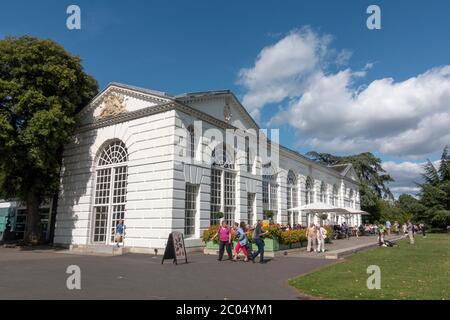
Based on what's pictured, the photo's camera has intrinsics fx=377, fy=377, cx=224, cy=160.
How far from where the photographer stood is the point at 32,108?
19.7 metres

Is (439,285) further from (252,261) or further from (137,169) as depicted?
(137,169)

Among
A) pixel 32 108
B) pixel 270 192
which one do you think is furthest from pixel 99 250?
pixel 270 192

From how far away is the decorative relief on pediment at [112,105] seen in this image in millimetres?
21391

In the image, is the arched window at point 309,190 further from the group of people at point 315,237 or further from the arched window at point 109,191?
the arched window at point 109,191

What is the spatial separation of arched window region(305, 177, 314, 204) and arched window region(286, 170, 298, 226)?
8.34 ft

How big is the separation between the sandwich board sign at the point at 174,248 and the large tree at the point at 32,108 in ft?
31.7

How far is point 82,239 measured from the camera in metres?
21.6

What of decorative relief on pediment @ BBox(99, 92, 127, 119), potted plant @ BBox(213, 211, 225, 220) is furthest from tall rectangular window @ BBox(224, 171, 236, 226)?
decorative relief on pediment @ BBox(99, 92, 127, 119)

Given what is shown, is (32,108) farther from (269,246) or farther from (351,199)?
(351,199)

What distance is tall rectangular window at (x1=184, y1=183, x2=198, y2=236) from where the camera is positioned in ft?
63.7

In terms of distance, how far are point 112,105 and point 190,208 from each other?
7.69 m

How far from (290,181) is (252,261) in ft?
61.0

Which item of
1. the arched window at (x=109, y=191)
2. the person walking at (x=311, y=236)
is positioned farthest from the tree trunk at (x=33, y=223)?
the person walking at (x=311, y=236)
